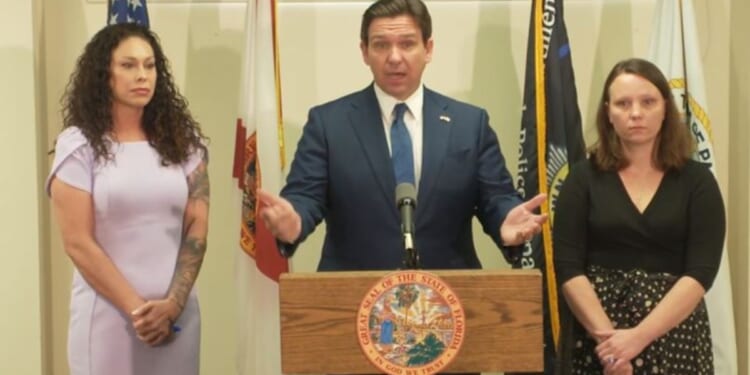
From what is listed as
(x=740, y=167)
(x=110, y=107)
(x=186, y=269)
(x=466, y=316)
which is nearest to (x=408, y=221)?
(x=466, y=316)

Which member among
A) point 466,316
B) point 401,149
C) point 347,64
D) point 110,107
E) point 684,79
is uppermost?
point 347,64

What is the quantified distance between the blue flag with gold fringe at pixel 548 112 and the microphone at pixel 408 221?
160cm

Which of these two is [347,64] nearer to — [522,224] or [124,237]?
[124,237]

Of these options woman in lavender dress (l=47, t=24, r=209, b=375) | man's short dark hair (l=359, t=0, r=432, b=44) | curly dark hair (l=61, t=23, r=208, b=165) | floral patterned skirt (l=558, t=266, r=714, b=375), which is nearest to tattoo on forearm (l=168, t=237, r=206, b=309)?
woman in lavender dress (l=47, t=24, r=209, b=375)

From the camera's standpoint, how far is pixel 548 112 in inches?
141

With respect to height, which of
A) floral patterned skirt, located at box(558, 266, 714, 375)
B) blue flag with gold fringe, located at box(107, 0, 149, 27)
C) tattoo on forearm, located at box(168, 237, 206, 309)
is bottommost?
floral patterned skirt, located at box(558, 266, 714, 375)

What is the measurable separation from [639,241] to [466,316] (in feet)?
2.99

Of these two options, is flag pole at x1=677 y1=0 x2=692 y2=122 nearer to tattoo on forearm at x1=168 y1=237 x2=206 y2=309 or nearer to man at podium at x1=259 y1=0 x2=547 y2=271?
man at podium at x1=259 y1=0 x2=547 y2=271

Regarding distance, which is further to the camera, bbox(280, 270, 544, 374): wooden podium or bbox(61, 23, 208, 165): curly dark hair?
bbox(61, 23, 208, 165): curly dark hair

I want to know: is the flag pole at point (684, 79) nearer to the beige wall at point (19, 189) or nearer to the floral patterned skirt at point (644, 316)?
the floral patterned skirt at point (644, 316)

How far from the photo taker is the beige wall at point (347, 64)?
390cm

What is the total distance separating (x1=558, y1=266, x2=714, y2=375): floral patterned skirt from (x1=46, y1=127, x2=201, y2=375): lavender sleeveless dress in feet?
3.92

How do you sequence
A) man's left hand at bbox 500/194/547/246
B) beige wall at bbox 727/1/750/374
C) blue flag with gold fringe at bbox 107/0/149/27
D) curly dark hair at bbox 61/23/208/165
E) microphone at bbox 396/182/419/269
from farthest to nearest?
beige wall at bbox 727/1/750/374
blue flag with gold fringe at bbox 107/0/149/27
curly dark hair at bbox 61/23/208/165
man's left hand at bbox 500/194/547/246
microphone at bbox 396/182/419/269

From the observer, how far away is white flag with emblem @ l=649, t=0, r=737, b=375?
3.61m
